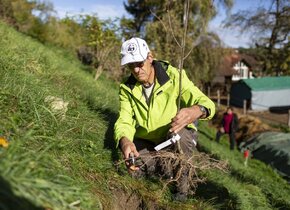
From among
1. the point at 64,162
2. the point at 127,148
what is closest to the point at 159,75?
the point at 127,148

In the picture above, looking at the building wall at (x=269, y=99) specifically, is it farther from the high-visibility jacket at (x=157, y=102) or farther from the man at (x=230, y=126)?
the high-visibility jacket at (x=157, y=102)

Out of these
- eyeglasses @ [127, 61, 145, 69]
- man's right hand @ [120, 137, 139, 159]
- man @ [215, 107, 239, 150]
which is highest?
eyeglasses @ [127, 61, 145, 69]

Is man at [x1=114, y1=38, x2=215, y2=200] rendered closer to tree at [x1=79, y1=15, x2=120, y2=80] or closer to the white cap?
the white cap

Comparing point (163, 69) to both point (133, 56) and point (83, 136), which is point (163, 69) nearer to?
point (133, 56)

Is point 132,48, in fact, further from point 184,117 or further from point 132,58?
point 184,117

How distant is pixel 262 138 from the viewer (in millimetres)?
17875

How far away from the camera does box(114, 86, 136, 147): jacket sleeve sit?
4.02m

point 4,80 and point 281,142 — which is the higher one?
point 4,80

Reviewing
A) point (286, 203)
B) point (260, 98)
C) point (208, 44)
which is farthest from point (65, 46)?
point (260, 98)

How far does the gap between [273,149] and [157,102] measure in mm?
11883

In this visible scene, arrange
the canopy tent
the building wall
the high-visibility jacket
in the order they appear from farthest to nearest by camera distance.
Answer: the building wall
the canopy tent
the high-visibility jacket

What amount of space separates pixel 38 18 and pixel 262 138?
11.0m

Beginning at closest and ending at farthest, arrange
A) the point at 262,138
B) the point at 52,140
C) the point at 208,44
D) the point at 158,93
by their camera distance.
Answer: the point at 52,140
the point at 158,93
the point at 262,138
the point at 208,44

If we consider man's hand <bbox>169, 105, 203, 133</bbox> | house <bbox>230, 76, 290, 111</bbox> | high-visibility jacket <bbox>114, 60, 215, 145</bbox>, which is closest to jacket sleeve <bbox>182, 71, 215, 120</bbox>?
high-visibility jacket <bbox>114, 60, 215, 145</bbox>
